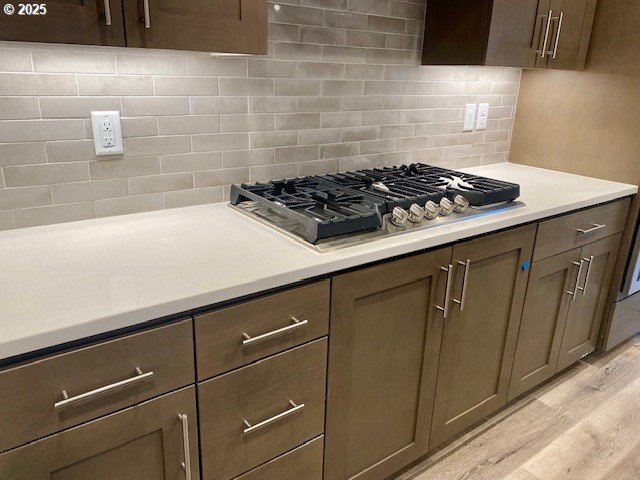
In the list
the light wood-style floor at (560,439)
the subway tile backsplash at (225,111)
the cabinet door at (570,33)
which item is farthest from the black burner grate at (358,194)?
the light wood-style floor at (560,439)

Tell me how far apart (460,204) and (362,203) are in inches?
13.8

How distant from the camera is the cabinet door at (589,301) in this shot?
211 cm

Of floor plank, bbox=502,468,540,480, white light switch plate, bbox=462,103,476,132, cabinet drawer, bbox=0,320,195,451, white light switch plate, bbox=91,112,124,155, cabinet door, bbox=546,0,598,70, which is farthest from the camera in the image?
white light switch plate, bbox=462,103,476,132

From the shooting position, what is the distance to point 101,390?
0.94 m

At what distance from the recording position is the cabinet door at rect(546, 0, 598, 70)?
2025mm

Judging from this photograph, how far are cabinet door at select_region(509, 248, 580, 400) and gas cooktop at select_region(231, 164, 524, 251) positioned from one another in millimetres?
342

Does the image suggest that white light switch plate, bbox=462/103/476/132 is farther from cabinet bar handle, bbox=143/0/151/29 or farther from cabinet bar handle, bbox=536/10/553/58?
cabinet bar handle, bbox=143/0/151/29

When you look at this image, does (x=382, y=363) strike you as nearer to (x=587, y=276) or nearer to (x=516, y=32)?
(x=587, y=276)

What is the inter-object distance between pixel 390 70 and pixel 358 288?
1.09m

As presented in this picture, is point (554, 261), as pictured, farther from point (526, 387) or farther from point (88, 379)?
point (88, 379)

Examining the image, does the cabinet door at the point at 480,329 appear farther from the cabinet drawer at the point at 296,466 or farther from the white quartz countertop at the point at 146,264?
the cabinet drawer at the point at 296,466

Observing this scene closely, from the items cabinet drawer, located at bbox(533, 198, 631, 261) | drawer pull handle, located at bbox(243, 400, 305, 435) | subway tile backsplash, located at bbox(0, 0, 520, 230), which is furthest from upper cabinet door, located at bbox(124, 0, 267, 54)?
cabinet drawer, located at bbox(533, 198, 631, 261)

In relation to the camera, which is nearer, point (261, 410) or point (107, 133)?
point (261, 410)

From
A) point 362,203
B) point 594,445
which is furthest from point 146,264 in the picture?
point 594,445
